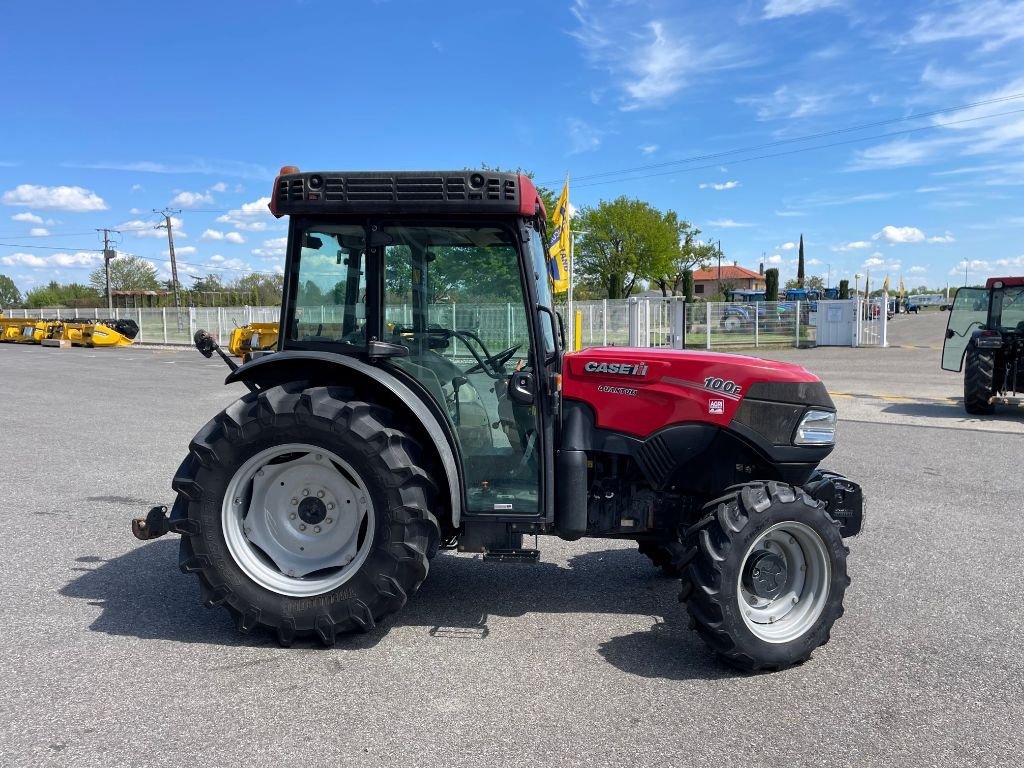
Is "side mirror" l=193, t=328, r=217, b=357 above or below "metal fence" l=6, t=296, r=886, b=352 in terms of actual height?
below

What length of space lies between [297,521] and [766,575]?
7.70ft

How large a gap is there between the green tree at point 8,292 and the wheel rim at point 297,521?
4341 inches

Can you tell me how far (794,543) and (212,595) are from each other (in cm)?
285

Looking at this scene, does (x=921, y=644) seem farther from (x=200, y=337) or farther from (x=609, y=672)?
(x=200, y=337)

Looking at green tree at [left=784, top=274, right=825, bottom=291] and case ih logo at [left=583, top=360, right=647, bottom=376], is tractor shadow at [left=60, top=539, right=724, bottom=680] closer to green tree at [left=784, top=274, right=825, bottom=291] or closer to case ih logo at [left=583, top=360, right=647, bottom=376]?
case ih logo at [left=583, top=360, right=647, bottom=376]

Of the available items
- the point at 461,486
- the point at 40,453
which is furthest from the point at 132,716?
the point at 40,453

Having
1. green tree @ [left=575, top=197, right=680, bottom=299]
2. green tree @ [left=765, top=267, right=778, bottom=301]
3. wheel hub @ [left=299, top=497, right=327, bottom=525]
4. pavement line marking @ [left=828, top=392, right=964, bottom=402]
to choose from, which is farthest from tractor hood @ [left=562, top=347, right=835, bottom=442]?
green tree @ [left=575, top=197, right=680, bottom=299]

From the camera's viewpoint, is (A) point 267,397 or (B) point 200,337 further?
(B) point 200,337

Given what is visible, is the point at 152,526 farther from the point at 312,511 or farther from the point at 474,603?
the point at 474,603

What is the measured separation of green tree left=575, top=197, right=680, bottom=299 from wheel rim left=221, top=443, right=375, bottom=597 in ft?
200

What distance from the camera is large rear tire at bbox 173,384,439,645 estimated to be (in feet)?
11.9

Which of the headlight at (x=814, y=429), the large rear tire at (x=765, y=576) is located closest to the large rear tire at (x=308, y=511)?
the large rear tire at (x=765, y=576)

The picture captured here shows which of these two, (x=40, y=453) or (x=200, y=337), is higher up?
(x=200, y=337)

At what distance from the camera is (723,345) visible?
1150 inches
